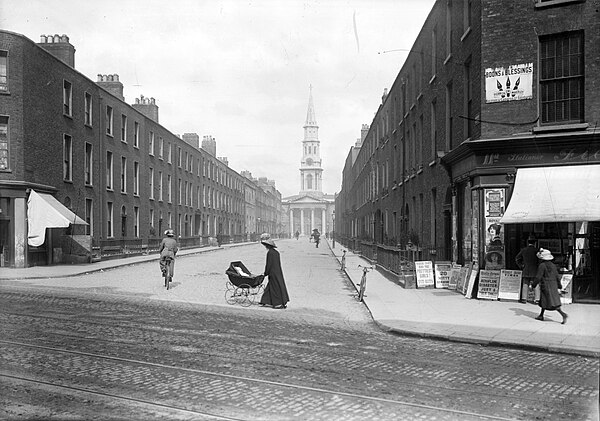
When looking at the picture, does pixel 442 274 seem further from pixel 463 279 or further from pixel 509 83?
pixel 509 83

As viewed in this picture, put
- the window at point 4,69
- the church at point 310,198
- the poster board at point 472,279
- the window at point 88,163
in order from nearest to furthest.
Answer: the poster board at point 472,279 → the window at point 4,69 → the window at point 88,163 → the church at point 310,198

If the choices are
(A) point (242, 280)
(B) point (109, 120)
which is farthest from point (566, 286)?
(B) point (109, 120)

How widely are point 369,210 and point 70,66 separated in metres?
24.5

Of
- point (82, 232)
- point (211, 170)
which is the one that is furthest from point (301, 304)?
point (211, 170)

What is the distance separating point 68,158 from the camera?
1085 inches

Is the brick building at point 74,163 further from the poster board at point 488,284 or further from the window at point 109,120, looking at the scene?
the poster board at point 488,284

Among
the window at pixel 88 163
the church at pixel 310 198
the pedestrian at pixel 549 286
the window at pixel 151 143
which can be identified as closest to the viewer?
the pedestrian at pixel 549 286

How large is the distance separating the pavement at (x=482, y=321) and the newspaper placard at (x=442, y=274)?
15.7 inches

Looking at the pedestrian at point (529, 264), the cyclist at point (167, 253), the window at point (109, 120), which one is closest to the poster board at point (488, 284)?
the pedestrian at point (529, 264)

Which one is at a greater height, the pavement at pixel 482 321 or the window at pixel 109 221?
the window at pixel 109 221

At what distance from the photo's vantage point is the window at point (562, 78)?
13.4 meters

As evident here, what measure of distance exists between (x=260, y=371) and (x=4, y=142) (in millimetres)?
20492

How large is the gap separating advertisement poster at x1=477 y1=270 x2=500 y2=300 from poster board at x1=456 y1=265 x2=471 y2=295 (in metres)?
0.71

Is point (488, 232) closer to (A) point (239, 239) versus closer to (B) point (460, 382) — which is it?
(B) point (460, 382)
